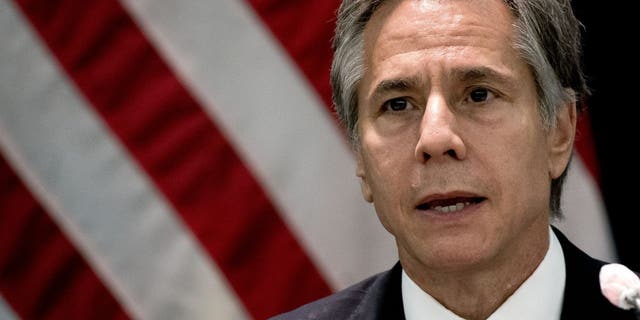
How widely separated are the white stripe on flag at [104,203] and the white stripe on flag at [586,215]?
79cm

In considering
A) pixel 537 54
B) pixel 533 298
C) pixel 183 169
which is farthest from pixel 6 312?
pixel 537 54

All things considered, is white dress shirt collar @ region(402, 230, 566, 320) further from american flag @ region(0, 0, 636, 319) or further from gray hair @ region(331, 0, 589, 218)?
american flag @ region(0, 0, 636, 319)

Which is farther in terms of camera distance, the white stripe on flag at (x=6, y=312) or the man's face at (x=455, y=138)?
the white stripe on flag at (x=6, y=312)

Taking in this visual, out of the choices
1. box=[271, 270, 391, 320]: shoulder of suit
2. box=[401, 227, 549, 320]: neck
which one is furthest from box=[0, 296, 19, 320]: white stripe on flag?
box=[401, 227, 549, 320]: neck

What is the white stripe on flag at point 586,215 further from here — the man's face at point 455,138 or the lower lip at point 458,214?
the lower lip at point 458,214

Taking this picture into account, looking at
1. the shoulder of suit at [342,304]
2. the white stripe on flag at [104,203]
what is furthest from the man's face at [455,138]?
the white stripe on flag at [104,203]

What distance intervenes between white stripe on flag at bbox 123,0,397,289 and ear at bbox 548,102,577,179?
2.51ft

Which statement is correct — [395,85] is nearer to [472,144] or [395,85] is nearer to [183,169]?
[472,144]

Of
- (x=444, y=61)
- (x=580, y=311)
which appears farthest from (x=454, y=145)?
(x=580, y=311)

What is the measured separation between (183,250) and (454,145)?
3.51ft

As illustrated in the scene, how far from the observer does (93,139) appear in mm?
2645

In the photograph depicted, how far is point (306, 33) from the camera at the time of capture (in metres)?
2.67

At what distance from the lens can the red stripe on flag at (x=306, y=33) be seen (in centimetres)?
266

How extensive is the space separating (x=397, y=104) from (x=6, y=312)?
1258mm
